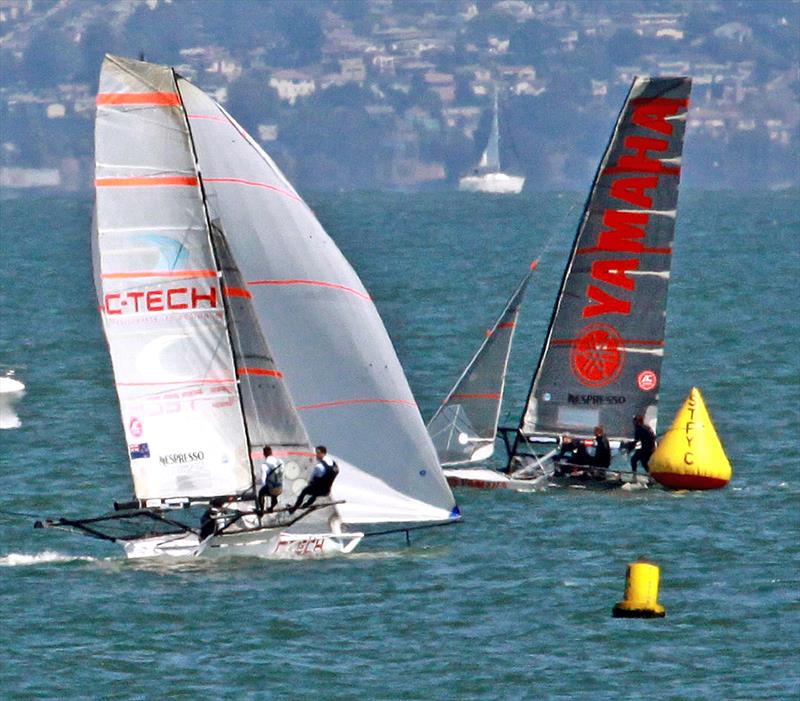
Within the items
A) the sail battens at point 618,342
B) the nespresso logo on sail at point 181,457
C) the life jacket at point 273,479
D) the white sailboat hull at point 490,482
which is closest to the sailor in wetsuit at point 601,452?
the white sailboat hull at point 490,482

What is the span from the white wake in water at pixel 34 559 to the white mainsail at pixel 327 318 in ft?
11.4

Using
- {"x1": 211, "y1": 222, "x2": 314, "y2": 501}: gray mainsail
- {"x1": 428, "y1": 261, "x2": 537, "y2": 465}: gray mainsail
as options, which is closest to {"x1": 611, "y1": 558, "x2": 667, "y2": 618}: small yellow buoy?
{"x1": 211, "y1": 222, "x2": 314, "y2": 501}: gray mainsail

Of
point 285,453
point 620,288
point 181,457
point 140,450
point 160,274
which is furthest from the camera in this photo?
point 620,288

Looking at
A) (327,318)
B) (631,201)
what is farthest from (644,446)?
(327,318)

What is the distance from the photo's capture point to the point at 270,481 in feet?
90.6

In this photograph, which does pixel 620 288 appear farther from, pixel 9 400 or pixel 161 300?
pixel 9 400

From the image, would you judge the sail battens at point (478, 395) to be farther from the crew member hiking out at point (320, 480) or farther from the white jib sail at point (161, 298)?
the white jib sail at point (161, 298)

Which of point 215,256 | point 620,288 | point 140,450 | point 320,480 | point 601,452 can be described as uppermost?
point 215,256

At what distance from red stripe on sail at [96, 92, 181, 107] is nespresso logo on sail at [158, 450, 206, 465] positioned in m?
4.06

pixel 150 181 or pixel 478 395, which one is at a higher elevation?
pixel 150 181

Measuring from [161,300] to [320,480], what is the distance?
2823 mm

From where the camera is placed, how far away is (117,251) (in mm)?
27031

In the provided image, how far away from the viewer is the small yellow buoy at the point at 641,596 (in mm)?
25641

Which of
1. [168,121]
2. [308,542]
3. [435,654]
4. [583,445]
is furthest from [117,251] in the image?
[583,445]
